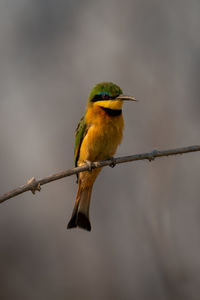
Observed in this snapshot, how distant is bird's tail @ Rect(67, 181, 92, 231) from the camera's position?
398 centimetres

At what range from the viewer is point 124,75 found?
15.8ft

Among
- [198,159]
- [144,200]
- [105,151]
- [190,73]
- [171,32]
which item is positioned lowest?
[144,200]

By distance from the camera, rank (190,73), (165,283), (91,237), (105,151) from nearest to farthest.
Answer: (105,151) < (165,283) < (190,73) < (91,237)

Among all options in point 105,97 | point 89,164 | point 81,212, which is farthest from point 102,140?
point 81,212

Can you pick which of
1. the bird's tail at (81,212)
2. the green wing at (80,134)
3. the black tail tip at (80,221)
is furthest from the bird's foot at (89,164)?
the black tail tip at (80,221)

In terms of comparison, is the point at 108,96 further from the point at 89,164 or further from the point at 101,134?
the point at 89,164

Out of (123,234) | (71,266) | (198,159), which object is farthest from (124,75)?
(71,266)

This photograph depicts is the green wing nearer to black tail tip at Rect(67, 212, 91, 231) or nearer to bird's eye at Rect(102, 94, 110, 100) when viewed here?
bird's eye at Rect(102, 94, 110, 100)

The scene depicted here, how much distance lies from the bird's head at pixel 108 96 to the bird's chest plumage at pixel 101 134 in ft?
0.25

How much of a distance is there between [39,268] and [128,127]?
192 centimetres

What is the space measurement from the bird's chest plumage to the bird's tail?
1.38 feet

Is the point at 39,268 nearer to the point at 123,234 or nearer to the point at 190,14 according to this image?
the point at 123,234

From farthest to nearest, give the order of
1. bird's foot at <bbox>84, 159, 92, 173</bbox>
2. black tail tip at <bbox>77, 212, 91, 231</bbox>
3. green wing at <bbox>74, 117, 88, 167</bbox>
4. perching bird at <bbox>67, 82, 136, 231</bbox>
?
black tail tip at <bbox>77, 212, 91, 231</bbox>
green wing at <bbox>74, 117, 88, 167</bbox>
perching bird at <bbox>67, 82, 136, 231</bbox>
bird's foot at <bbox>84, 159, 92, 173</bbox>

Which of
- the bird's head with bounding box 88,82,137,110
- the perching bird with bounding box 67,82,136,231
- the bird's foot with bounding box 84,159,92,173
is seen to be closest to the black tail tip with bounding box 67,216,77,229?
the perching bird with bounding box 67,82,136,231
